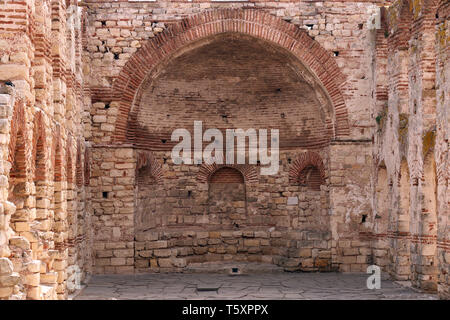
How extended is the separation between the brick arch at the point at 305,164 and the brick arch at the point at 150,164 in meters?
3.15

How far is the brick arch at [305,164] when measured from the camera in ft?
39.7

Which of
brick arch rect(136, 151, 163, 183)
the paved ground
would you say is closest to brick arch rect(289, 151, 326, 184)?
the paved ground

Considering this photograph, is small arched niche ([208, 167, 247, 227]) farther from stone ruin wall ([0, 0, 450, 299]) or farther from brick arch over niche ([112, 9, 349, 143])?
brick arch over niche ([112, 9, 349, 143])

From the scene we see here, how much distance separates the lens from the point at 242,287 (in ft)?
31.6

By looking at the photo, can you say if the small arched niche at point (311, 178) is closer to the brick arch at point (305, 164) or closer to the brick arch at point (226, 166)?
the brick arch at point (305, 164)

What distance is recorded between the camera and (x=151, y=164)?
1229cm

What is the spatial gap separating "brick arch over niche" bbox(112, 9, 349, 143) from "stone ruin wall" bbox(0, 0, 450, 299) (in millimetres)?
48

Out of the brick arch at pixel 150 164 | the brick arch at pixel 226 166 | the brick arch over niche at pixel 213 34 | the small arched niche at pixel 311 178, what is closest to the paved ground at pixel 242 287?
the small arched niche at pixel 311 178

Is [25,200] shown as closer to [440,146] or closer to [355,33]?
[440,146]

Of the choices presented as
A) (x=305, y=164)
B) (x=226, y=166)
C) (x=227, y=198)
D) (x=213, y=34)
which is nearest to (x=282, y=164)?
(x=305, y=164)

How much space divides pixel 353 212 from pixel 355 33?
12.6 ft

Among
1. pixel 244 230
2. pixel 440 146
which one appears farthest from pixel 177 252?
pixel 440 146

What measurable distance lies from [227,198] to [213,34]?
415 centimetres

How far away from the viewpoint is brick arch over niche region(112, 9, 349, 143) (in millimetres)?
11133
